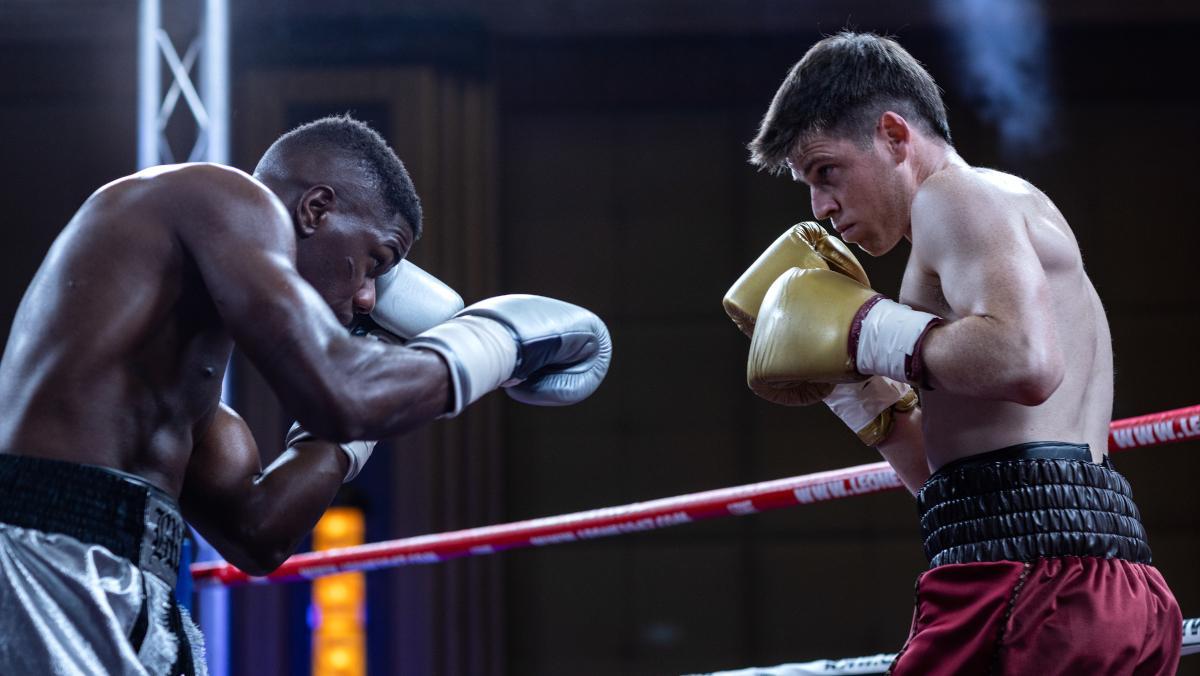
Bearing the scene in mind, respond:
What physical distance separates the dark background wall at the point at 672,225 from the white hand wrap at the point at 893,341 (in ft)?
13.4

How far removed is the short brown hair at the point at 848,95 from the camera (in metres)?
1.53

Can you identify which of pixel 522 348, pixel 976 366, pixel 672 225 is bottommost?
pixel 976 366

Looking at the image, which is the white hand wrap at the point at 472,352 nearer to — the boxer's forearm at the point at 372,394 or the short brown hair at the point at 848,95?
the boxer's forearm at the point at 372,394

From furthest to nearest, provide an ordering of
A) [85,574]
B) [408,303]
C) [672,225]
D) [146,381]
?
1. [672,225]
2. [408,303]
3. [146,381]
4. [85,574]

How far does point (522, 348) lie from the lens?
143 centimetres

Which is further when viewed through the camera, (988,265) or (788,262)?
(788,262)

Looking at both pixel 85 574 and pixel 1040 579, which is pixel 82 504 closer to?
pixel 85 574

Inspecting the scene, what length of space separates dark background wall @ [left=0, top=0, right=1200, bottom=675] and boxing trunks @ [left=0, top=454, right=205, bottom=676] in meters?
4.07

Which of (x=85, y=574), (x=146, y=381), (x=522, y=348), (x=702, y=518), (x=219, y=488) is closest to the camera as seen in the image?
(x=85, y=574)

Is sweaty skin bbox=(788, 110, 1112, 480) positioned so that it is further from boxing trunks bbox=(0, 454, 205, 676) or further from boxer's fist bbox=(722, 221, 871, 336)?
boxing trunks bbox=(0, 454, 205, 676)

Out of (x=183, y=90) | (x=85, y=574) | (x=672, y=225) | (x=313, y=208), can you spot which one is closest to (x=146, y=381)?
(x=85, y=574)

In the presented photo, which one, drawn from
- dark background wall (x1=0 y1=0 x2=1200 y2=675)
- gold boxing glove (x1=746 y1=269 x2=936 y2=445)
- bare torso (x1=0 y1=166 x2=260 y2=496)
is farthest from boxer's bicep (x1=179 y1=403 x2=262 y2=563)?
dark background wall (x1=0 y1=0 x2=1200 y2=675)

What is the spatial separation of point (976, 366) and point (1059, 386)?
15 centimetres

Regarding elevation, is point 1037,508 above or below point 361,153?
below
